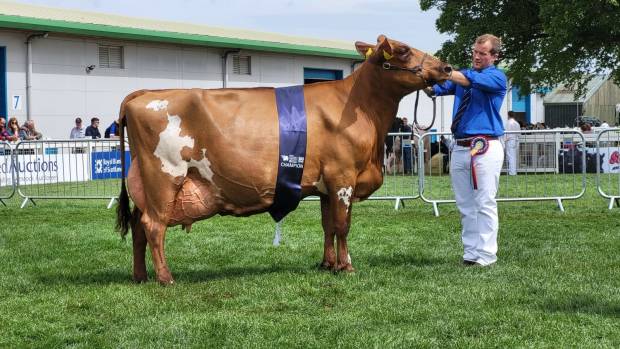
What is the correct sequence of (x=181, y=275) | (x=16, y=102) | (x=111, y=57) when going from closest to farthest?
(x=181, y=275), (x=16, y=102), (x=111, y=57)

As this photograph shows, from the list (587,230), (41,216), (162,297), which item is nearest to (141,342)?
(162,297)

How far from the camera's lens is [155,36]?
105 ft

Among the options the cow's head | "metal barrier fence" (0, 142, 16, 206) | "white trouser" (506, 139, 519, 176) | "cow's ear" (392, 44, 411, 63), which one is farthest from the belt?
"metal barrier fence" (0, 142, 16, 206)

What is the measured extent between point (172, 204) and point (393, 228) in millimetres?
4710

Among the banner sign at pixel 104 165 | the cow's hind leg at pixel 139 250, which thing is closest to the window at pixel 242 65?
the banner sign at pixel 104 165

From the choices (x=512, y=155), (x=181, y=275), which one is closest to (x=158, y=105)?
(x=181, y=275)

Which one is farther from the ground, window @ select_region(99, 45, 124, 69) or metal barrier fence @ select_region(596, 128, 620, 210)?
window @ select_region(99, 45, 124, 69)

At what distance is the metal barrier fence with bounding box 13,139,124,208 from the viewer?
50.6 feet

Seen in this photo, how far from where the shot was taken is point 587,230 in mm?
10328

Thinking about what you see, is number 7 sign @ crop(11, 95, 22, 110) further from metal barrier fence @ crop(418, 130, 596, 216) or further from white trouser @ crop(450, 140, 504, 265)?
white trouser @ crop(450, 140, 504, 265)

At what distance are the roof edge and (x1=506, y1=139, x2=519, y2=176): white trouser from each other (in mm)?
18787

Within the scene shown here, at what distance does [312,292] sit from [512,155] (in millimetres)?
9093

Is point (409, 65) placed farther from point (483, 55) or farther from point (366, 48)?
point (483, 55)

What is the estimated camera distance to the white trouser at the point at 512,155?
14.4m
